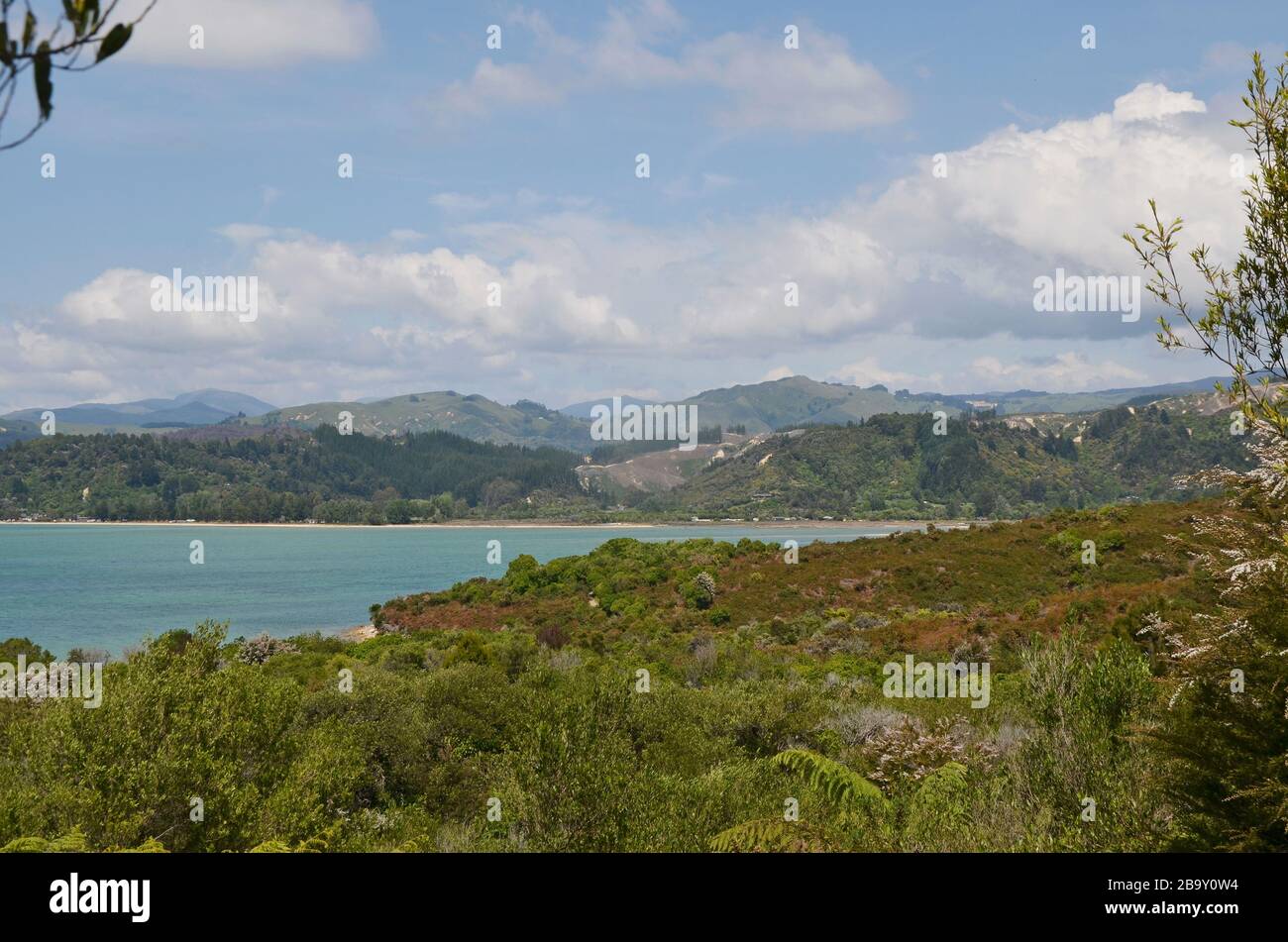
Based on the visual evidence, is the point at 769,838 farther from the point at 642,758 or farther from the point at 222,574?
the point at 222,574

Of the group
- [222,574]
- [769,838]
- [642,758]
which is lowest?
[222,574]

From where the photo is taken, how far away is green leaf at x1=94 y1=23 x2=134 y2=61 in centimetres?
253

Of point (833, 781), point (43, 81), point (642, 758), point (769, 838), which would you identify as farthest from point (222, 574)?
point (43, 81)

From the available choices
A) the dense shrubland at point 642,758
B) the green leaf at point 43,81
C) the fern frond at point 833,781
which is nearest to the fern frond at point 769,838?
the dense shrubland at point 642,758

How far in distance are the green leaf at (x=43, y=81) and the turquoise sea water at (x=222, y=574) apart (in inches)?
1817

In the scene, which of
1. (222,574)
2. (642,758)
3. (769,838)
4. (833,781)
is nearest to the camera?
(769,838)

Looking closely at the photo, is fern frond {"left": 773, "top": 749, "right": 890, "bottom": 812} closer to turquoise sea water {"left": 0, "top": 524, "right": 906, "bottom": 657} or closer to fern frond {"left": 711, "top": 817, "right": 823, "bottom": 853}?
fern frond {"left": 711, "top": 817, "right": 823, "bottom": 853}

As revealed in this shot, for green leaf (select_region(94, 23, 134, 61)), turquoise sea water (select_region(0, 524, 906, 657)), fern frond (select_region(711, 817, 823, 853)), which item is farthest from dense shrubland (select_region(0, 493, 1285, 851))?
turquoise sea water (select_region(0, 524, 906, 657))

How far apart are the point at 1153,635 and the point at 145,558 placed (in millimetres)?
125007

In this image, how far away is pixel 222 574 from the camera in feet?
337

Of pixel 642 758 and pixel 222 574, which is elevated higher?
pixel 642 758

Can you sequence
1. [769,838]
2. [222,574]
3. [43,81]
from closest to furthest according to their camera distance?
[43,81] < [769,838] < [222,574]

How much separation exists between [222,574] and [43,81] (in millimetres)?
112275

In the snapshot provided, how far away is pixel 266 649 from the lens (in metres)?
39.6
